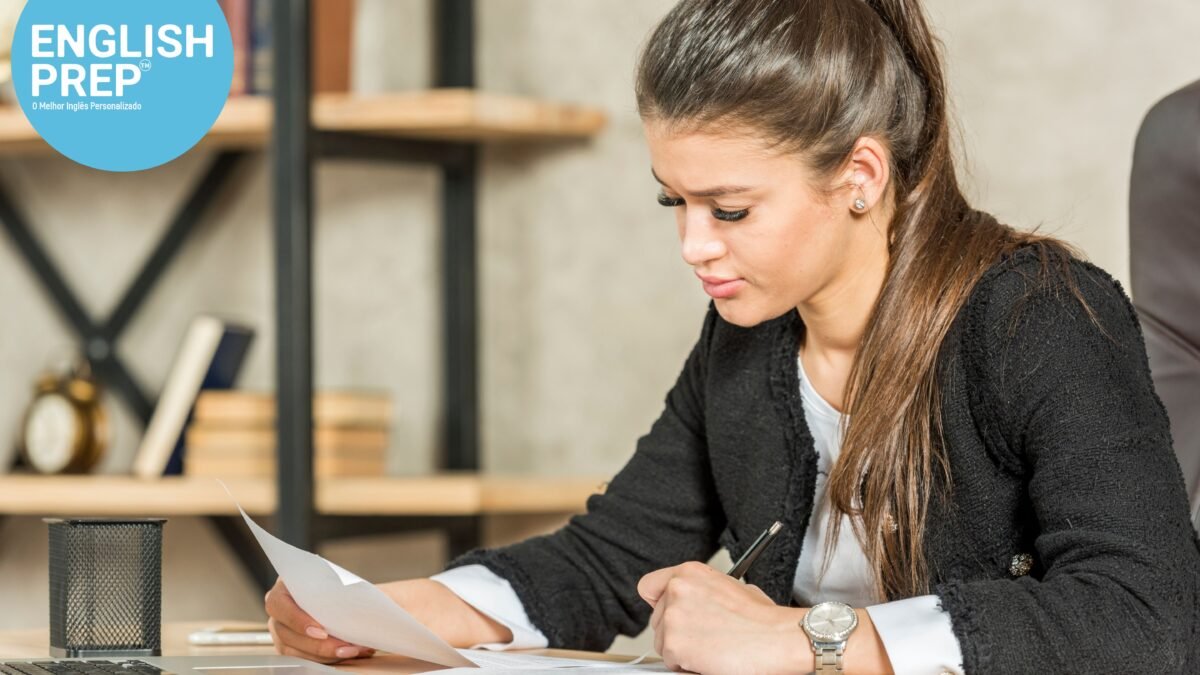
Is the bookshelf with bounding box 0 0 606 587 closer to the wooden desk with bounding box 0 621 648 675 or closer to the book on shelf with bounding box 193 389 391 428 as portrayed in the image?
the book on shelf with bounding box 193 389 391 428

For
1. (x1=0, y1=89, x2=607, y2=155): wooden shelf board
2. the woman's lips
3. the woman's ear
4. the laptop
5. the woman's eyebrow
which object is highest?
(x1=0, y1=89, x2=607, y2=155): wooden shelf board

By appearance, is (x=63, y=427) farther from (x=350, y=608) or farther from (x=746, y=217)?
(x=746, y=217)

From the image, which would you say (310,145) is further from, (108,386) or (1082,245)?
(1082,245)

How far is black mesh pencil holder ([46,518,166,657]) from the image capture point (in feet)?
3.81

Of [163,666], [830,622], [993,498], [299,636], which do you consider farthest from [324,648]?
[993,498]

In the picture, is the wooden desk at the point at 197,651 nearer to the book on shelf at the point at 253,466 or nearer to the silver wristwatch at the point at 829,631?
the silver wristwatch at the point at 829,631

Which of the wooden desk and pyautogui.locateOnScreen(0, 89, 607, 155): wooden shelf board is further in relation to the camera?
pyautogui.locateOnScreen(0, 89, 607, 155): wooden shelf board

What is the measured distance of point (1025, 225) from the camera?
2047 millimetres

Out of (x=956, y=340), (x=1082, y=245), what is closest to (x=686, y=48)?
(x=956, y=340)

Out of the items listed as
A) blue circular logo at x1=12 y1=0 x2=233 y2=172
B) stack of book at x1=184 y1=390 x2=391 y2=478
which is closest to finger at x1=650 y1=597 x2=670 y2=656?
blue circular logo at x1=12 y1=0 x2=233 y2=172

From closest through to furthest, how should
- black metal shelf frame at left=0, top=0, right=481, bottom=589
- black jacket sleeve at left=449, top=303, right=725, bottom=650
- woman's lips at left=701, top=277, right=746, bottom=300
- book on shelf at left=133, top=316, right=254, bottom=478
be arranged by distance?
woman's lips at left=701, top=277, right=746, bottom=300
black jacket sleeve at left=449, top=303, right=725, bottom=650
black metal shelf frame at left=0, top=0, right=481, bottom=589
book on shelf at left=133, top=316, right=254, bottom=478

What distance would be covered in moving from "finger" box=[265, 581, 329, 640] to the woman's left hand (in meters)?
0.26

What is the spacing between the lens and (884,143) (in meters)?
1.24

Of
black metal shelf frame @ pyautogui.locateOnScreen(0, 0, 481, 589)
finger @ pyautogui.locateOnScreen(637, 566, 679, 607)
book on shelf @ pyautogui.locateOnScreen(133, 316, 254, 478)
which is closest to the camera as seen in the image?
finger @ pyautogui.locateOnScreen(637, 566, 679, 607)
